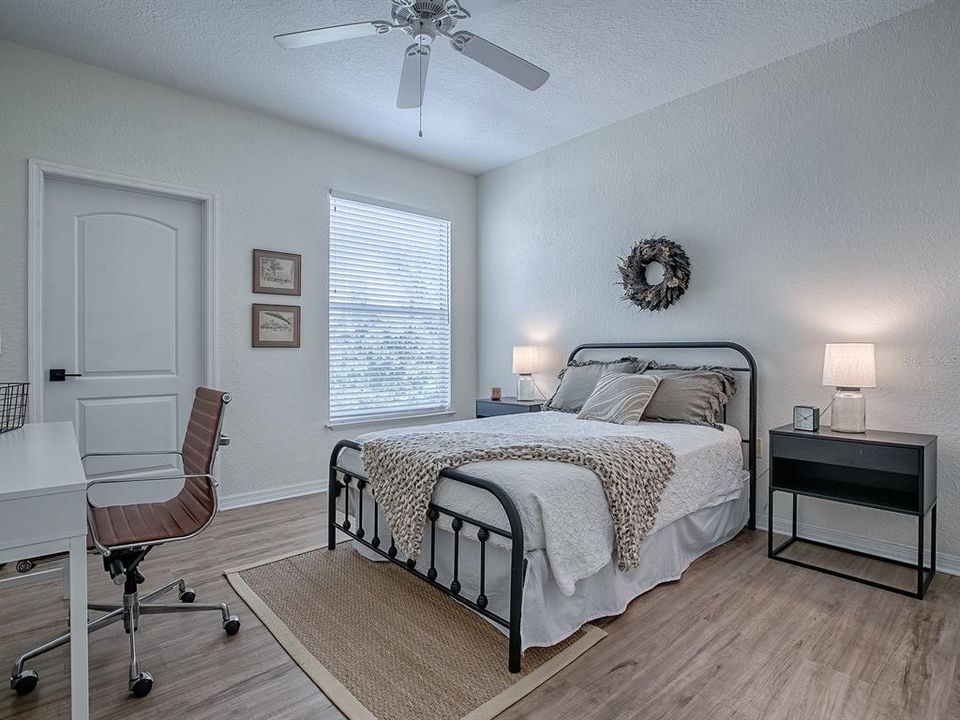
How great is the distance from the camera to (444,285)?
4992 millimetres

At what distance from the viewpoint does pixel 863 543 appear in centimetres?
286

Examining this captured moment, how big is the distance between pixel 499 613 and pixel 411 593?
525 millimetres

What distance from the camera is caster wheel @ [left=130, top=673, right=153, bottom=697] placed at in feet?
5.56

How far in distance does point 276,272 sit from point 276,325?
15.2 inches

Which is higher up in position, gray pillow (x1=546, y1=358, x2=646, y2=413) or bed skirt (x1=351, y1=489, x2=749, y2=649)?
gray pillow (x1=546, y1=358, x2=646, y2=413)

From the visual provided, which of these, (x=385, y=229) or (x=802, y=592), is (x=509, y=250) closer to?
(x=385, y=229)

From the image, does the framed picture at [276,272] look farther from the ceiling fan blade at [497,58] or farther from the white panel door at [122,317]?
the ceiling fan blade at [497,58]

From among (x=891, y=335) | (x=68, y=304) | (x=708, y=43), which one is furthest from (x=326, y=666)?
(x=708, y=43)

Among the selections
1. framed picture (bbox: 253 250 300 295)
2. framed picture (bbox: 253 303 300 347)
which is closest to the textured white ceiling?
framed picture (bbox: 253 250 300 295)

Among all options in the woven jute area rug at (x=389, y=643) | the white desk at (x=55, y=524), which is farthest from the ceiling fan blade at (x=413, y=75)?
the woven jute area rug at (x=389, y=643)

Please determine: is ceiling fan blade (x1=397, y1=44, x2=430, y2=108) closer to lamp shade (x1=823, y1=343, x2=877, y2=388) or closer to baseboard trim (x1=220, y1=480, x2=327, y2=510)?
lamp shade (x1=823, y1=343, x2=877, y2=388)

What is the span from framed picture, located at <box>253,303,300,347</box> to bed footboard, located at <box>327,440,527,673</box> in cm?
140

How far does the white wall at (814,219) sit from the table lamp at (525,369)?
411mm

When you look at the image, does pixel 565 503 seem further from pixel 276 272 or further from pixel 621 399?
pixel 276 272
